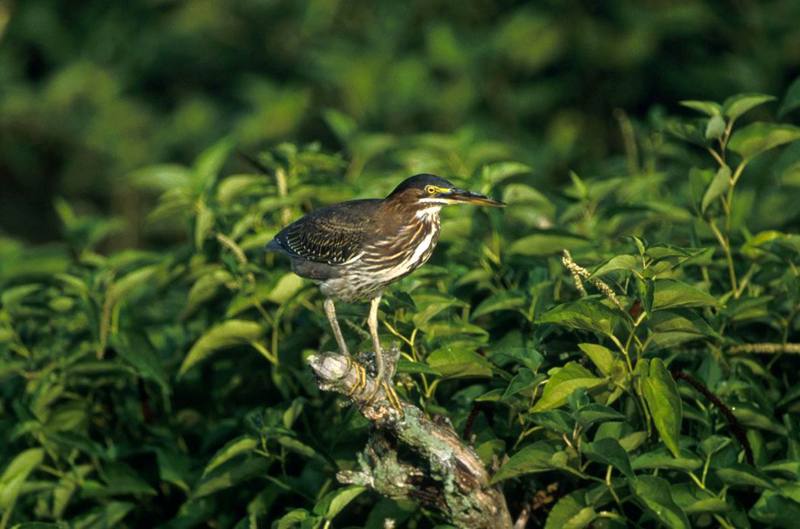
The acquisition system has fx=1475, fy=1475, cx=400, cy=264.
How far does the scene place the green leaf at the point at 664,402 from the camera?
176 inches

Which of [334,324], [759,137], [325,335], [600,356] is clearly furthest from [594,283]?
[325,335]

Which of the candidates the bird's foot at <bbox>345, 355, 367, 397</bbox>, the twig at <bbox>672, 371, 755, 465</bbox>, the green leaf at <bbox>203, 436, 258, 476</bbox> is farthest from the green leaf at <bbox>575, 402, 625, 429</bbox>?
the green leaf at <bbox>203, 436, 258, 476</bbox>

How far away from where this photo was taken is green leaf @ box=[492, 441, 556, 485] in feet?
15.1

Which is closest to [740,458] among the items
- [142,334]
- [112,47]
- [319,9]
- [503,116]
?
[142,334]

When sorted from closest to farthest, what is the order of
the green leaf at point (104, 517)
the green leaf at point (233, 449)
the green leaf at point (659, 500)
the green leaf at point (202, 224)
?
the green leaf at point (659, 500)
the green leaf at point (233, 449)
the green leaf at point (104, 517)
the green leaf at point (202, 224)

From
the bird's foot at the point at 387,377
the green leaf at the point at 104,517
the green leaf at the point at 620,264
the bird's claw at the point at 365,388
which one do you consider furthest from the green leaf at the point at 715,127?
the green leaf at the point at 104,517

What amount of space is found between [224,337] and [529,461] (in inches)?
60.7

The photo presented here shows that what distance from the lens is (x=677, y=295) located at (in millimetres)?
4520

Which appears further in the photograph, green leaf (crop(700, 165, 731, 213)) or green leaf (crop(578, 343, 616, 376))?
green leaf (crop(700, 165, 731, 213))

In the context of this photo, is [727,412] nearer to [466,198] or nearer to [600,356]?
[600,356]

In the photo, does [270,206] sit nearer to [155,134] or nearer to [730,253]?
[730,253]

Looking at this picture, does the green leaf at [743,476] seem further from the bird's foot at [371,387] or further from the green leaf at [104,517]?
the green leaf at [104,517]

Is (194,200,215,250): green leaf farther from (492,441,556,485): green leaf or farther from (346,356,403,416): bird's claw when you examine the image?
(492,441,556,485): green leaf

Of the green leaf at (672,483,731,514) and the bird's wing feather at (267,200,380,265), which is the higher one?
the bird's wing feather at (267,200,380,265)
